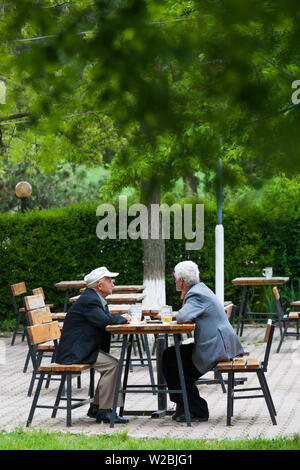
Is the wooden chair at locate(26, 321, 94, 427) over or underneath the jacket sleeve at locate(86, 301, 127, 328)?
underneath

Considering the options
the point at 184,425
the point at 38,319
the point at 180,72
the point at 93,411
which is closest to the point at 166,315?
the point at 184,425

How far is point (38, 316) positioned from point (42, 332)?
39.4 inches

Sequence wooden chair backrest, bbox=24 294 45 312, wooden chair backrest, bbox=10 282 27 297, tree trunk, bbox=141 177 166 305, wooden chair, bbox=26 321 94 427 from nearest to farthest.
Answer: wooden chair, bbox=26 321 94 427 → wooden chair backrest, bbox=24 294 45 312 → wooden chair backrest, bbox=10 282 27 297 → tree trunk, bbox=141 177 166 305

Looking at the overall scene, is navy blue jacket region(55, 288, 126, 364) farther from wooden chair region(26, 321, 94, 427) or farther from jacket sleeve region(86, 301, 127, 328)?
wooden chair region(26, 321, 94, 427)

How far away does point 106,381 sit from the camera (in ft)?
25.5

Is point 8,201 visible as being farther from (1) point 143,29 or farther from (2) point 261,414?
(1) point 143,29

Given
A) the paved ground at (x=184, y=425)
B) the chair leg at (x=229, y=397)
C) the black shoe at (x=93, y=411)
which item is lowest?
the paved ground at (x=184, y=425)

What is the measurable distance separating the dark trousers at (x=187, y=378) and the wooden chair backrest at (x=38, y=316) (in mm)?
1820

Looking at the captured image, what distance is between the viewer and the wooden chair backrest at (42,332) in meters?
7.90

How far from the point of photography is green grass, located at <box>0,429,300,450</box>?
6.16 metres

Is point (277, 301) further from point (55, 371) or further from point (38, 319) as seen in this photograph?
point (55, 371)

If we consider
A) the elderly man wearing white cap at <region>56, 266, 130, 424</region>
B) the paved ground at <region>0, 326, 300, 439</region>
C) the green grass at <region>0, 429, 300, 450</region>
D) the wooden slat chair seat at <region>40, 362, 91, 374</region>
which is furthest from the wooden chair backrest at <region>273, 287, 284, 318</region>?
the green grass at <region>0, 429, 300, 450</region>

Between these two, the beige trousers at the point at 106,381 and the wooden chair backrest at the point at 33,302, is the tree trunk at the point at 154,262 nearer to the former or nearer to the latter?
the wooden chair backrest at the point at 33,302

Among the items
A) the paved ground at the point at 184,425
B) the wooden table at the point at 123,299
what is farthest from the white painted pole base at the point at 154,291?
the paved ground at the point at 184,425
